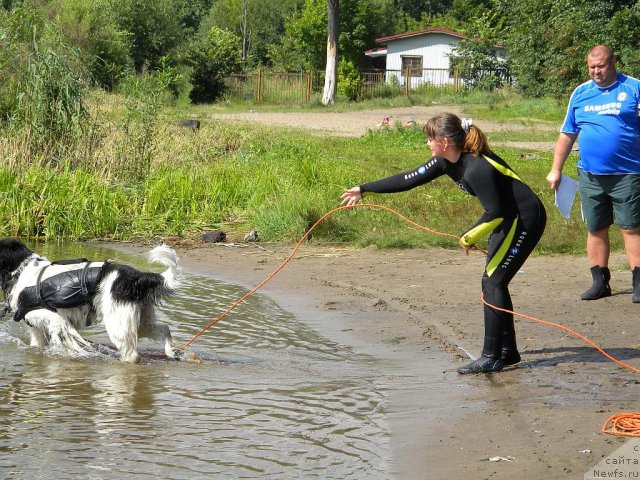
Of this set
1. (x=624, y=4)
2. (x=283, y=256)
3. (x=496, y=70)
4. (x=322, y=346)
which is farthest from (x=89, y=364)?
(x=496, y=70)

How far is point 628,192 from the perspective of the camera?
27.5 feet

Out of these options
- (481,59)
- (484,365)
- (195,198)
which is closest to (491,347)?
(484,365)

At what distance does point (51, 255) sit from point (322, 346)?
5.10 metres

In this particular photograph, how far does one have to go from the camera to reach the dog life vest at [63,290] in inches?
290

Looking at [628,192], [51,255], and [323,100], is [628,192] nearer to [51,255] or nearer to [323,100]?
[51,255]

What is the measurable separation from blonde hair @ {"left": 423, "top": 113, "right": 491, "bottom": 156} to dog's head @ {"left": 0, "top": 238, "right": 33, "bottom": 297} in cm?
362

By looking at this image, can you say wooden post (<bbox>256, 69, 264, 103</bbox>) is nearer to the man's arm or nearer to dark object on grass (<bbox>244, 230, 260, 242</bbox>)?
dark object on grass (<bbox>244, 230, 260, 242</bbox>)

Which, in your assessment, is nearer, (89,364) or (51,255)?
(89,364)

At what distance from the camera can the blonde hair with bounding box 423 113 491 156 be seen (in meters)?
6.30

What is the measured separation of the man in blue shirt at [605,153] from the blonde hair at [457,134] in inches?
74.1

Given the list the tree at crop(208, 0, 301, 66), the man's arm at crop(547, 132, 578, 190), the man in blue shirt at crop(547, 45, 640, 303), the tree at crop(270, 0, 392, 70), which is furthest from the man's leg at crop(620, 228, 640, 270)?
the tree at crop(208, 0, 301, 66)

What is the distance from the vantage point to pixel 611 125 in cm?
832

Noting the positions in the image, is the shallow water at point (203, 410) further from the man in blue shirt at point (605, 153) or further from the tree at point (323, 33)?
the tree at point (323, 33)

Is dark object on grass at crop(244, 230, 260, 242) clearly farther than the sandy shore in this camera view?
Yes
